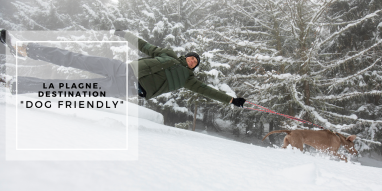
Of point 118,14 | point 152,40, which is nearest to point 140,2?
point 118,14

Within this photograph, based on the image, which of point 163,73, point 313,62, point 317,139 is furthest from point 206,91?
point 313,62

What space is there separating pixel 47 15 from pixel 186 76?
2018cm

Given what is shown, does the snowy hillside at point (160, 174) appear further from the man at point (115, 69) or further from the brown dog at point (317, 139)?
the brown dog at point (317, 139)

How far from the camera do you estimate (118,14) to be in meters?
14.4

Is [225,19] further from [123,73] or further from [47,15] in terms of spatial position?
[47,15]

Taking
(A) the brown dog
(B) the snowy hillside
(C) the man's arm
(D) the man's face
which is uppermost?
(D) the man's face

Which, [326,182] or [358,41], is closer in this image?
[326,182]

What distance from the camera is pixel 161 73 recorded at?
3.09 m

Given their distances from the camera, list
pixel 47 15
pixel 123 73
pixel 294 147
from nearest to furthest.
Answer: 1. pixel 123 73
2. pixel 294 147
3. pixel 47 15

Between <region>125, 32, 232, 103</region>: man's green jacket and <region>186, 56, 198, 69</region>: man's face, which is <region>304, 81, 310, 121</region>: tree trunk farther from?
<region>186, 56, 198, 69</region>: man's face

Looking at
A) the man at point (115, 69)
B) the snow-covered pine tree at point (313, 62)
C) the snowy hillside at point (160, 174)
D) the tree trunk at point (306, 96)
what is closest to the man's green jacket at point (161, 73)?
the man at point (115, 69)

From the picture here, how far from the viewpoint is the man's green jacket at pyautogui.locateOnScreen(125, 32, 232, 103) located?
9.61ft

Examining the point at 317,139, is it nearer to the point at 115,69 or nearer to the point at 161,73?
the point at 161,73

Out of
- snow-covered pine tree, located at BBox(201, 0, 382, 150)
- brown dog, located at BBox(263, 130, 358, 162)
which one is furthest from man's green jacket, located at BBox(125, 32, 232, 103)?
snow-covered pine tree, located at BBox(201, 0, 382, 150)
